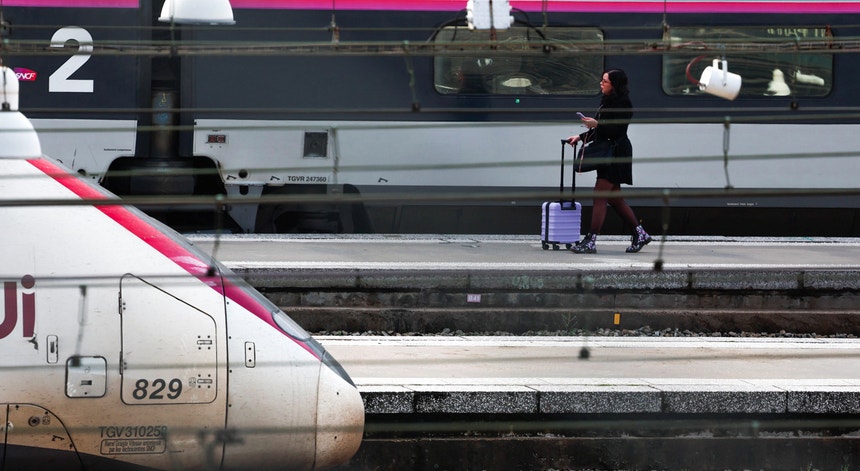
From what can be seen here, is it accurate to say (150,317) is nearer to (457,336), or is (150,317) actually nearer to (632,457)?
(632,457)

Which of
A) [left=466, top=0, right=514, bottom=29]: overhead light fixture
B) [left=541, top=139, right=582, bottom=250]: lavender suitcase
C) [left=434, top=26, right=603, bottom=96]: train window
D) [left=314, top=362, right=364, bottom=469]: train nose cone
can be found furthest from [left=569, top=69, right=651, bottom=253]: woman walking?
[left=314, top=362, right=364, bottom=469]: train nose cone

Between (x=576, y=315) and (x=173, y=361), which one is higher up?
(x=173, y=361)

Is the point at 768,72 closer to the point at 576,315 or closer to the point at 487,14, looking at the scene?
the point at 576,315

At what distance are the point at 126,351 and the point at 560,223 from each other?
23.1 feet

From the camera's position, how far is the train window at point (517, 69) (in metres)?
11.1

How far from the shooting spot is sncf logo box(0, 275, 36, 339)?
3682mm

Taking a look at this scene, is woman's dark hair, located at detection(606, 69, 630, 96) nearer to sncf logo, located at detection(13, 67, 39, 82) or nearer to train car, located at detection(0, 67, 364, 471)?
sncf logo, located at detection(13, 67, 39, 82)

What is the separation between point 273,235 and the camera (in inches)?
448

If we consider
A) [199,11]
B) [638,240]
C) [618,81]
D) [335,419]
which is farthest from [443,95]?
[335,419]

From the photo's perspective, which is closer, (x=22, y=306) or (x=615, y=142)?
(x=22, y=306)

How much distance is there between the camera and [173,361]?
3848mm

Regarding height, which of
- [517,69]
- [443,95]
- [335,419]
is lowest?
[335,419]

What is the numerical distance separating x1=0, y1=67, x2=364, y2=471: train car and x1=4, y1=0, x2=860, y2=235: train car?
6706mm

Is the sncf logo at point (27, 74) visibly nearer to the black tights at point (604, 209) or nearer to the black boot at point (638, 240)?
the black tights at point (604, 209)
